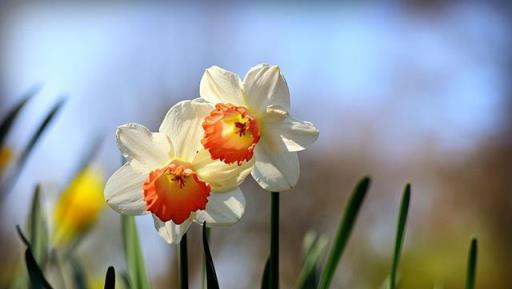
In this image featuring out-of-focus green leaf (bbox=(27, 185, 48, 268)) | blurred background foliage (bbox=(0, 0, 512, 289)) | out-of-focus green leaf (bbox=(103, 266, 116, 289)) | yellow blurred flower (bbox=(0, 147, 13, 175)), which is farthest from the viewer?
blurred background foliage (bbox=(0, 0, 512, 289))

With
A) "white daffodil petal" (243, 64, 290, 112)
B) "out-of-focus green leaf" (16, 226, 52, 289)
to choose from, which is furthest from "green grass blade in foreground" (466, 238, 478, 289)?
"out-of-focus green leaf" (16, 226, 52, 289)

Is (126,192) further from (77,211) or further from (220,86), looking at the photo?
(77,211)

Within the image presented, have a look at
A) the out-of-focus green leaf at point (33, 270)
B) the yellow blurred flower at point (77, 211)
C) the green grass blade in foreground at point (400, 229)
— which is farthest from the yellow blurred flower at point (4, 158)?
the green grass blade in foreground at point (400, 229)

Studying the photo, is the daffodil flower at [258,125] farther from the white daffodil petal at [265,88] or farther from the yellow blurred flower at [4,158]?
the yellow blurred flower at [4,158]

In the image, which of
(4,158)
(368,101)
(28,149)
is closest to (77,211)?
(4,158)

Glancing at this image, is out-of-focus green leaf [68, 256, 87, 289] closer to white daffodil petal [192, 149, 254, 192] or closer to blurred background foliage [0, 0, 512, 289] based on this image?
white daffodil petal [192, 149, 254, 192]

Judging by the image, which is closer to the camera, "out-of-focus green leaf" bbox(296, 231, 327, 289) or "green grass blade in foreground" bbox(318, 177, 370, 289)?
"green grass blade in foreground" bbox(318, 177, 370, 289)
